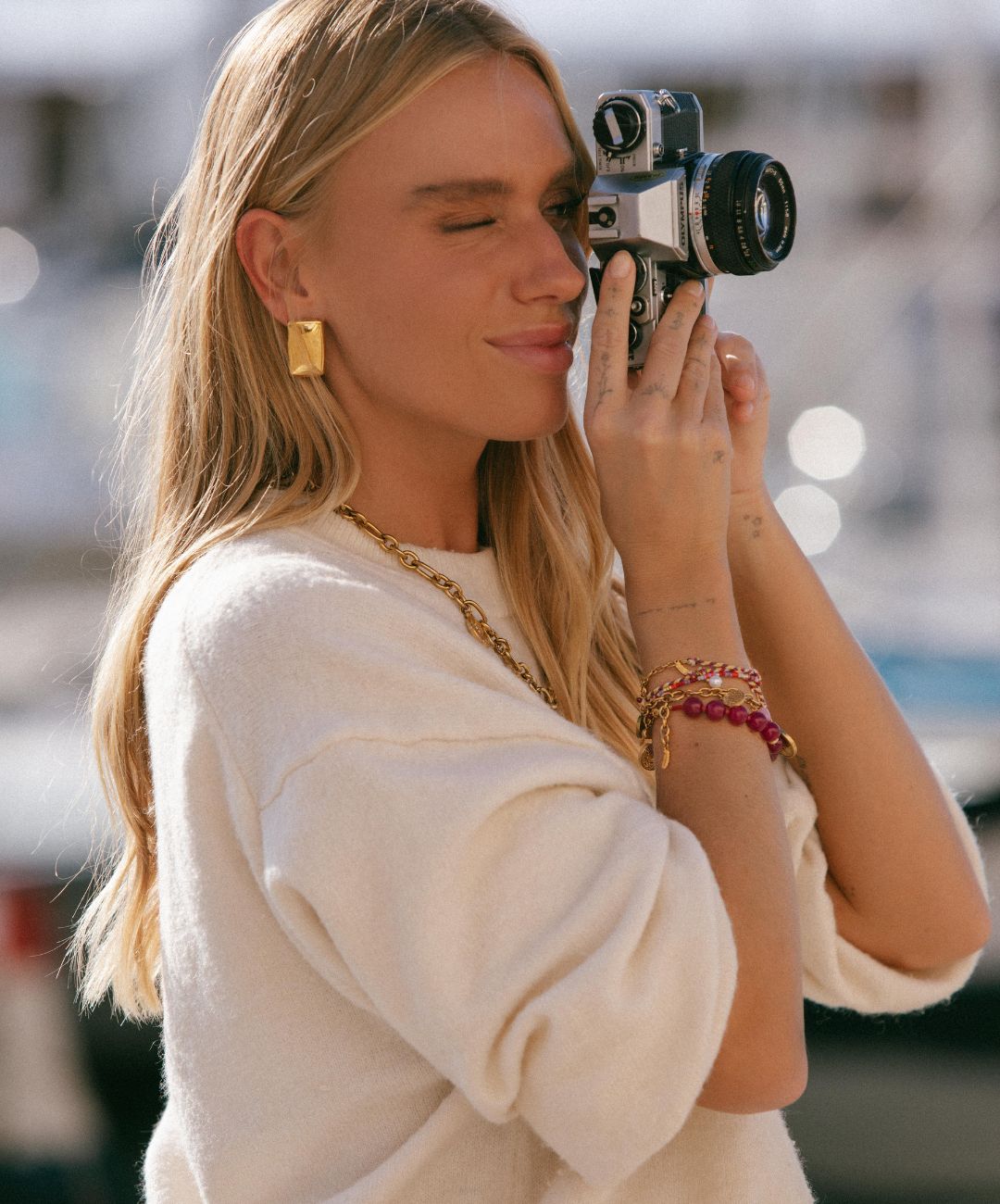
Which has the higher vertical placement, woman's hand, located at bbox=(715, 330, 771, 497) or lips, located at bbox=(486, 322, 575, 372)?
lips, located at bbox=(486, 322, 575, 372)

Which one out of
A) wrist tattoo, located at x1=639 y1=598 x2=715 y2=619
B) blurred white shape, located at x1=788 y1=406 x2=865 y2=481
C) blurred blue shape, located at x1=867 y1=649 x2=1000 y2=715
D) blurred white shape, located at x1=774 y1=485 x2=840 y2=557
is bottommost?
blurred white shape, located at x1=774 y1=485 x2=840 y2=557

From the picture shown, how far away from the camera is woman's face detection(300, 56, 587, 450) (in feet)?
4.52

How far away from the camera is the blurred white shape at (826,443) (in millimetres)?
5789

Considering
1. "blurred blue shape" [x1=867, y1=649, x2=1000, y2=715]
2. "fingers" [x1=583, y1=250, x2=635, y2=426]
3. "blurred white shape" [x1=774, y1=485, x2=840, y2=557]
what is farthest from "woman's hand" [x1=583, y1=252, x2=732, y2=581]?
"blurred white shape" [x1=774, y1=485, x2=840, y2=557]

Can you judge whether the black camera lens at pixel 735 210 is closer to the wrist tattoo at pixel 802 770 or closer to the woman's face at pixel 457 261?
the woman's face at pixel 457 261

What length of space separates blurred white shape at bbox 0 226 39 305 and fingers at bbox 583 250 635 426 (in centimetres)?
504

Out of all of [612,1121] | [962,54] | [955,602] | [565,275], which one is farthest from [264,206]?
[962,54]

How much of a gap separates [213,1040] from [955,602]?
4.17m

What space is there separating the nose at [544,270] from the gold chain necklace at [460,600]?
0.24 m

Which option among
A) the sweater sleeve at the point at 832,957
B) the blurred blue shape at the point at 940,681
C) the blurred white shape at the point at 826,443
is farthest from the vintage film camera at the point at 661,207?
the blurred white shape at the point at 826,443

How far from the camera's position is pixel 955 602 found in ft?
16.5

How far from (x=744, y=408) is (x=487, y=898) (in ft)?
1.95

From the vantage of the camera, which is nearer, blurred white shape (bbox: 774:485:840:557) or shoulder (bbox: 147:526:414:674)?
shoulder (bbox: 147:526:414:674)

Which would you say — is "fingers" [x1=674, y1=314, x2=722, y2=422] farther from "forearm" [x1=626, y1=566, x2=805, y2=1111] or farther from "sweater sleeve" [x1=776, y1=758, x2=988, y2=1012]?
"sweater sleeve" [x1=776, y1=758, x2=988, y2=1012]
